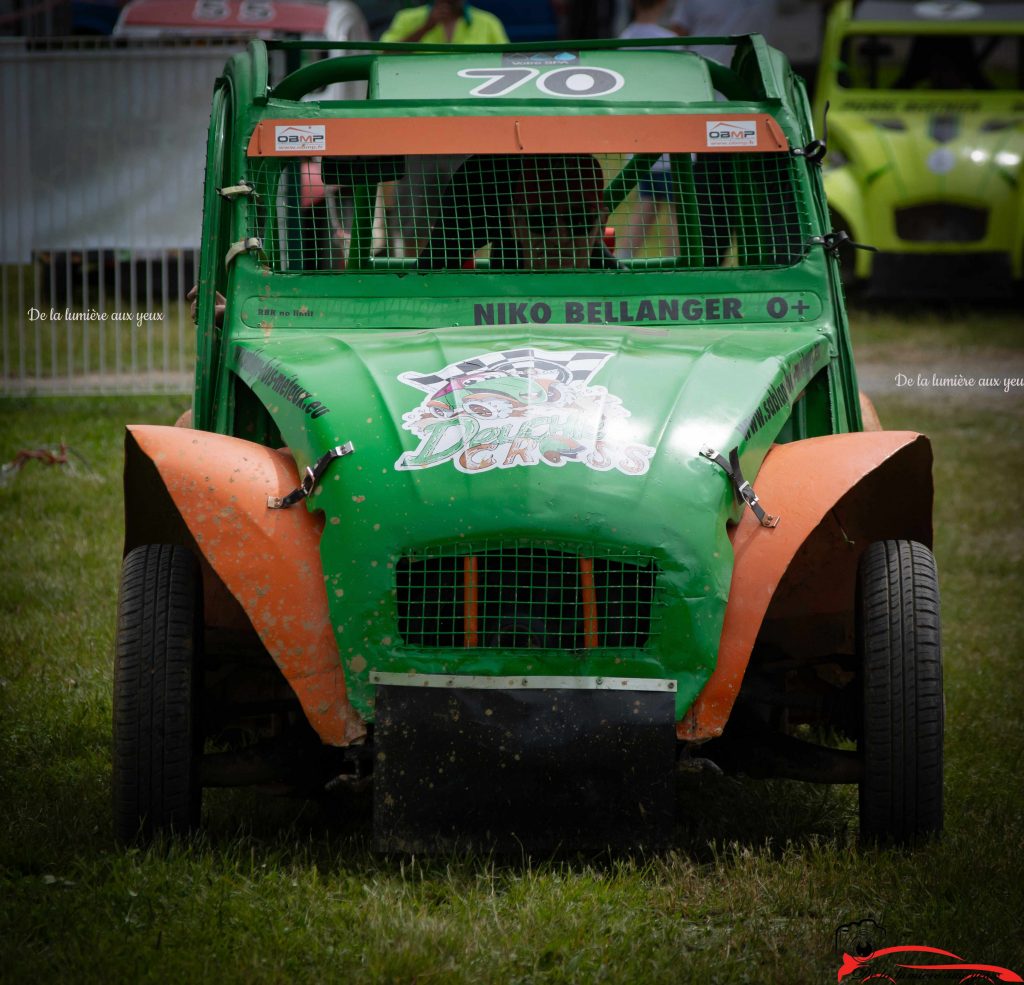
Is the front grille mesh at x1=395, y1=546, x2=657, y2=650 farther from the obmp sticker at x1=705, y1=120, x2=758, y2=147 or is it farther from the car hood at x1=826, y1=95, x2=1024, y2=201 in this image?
the car hood at x1=826, y1=95, x2=1024, y2=201

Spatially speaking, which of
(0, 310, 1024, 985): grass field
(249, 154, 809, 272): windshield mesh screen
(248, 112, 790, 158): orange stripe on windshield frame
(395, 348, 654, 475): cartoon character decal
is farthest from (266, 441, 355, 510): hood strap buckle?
(248, 112, 790, 158): orange stripe on windshield frame

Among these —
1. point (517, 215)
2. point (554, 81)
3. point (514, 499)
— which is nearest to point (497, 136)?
point (517, 215)

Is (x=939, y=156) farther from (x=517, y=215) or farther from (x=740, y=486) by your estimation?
(x=740, y=486)

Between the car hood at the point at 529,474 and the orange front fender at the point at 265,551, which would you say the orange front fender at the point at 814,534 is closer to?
the car hood at the point at 529,474

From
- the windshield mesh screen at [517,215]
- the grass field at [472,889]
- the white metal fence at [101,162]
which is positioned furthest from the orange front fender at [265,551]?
the white metal fence at [101,162]

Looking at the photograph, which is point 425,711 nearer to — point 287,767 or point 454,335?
point 287,767

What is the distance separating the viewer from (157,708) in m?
3.30

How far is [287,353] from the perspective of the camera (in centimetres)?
399

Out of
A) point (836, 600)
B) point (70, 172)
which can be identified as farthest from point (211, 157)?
point (70, 172)

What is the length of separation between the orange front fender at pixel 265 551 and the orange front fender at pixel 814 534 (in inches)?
30.5

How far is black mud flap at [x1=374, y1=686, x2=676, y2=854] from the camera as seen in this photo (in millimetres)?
3143

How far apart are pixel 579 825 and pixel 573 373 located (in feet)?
3.62

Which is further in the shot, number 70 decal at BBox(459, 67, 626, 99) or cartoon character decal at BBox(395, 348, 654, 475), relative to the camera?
number 70 decal at BBox(459, 67, 626, 99)

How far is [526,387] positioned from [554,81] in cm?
151
